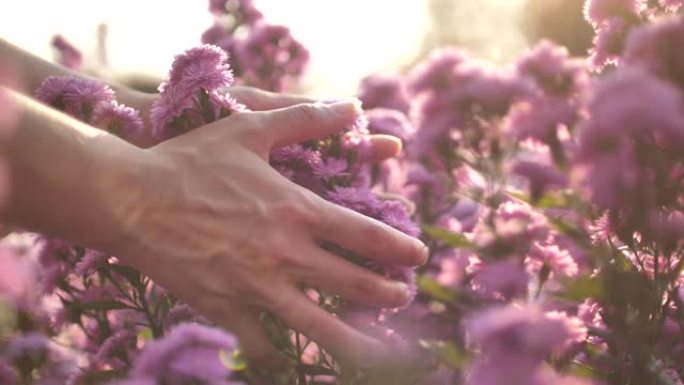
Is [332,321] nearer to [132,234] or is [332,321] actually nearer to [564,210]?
[132,234]

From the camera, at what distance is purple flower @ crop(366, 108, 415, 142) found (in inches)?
109

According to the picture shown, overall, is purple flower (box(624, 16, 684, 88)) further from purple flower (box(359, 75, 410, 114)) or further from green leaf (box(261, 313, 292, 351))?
purple flower (box(359, 75, 410, 114))

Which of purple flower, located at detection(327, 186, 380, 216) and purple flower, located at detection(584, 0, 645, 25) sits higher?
purple flower, located at detection(584, 0, 645, 25)

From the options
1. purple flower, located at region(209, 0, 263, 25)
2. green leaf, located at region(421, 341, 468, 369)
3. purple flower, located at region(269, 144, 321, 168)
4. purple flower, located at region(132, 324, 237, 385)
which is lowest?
purple flower, located at region(132, 324, 237, 385)

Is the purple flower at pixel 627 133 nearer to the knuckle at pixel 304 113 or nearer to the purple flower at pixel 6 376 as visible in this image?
the knuckle at pixel 304 113

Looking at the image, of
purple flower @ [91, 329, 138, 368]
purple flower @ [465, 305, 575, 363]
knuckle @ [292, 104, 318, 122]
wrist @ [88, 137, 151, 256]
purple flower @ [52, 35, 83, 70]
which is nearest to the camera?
purple flower @ [465, 305, 575, 363]

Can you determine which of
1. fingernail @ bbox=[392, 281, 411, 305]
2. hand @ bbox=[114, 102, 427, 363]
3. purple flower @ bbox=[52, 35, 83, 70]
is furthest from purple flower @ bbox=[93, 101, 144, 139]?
purple flower @ bbox=[52, 35, 83, 70]

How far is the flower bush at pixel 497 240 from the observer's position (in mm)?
1150

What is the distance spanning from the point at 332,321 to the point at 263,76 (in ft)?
6.46

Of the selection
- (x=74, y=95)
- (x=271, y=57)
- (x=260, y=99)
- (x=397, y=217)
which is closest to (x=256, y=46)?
(x=271, y=57)

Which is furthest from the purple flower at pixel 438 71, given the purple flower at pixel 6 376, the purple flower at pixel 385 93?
the purple flower at pixel 385 93

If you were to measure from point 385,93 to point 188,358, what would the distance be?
2361 mm

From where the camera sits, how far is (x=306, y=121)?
1992 mm

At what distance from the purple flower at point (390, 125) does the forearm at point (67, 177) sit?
117 centimetres
